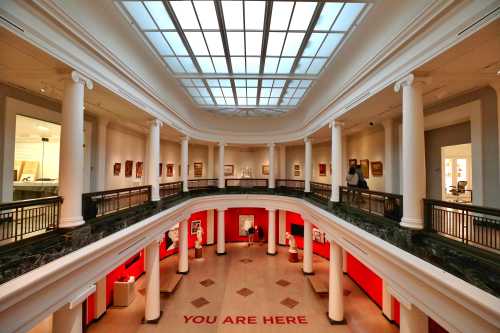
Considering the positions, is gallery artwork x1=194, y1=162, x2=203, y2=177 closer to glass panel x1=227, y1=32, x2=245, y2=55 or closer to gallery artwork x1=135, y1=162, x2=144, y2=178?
gallery artwork x1=135, y1=162, x2=144, y2=178

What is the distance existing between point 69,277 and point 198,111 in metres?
12.7

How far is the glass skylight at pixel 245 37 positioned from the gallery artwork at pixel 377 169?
5.34 metres

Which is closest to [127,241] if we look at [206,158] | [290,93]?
[290,93]

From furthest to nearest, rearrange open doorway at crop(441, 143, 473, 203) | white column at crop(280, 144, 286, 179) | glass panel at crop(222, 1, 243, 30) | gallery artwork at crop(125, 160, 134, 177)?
white column at crop(280, 144, 286, 179)
gallery artwork at crop(125, 160, 134, 177)
open doorway at crop(441, 143, 473, 203)
glass panel at crop(222, 1, 243, 30)

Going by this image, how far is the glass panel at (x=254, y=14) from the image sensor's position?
18.9 feet

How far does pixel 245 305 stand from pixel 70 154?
28.6ft

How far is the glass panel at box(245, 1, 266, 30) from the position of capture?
18.9ft

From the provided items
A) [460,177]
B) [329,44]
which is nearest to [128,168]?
[329,44]

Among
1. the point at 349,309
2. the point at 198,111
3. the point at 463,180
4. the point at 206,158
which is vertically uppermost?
the point at 198,111

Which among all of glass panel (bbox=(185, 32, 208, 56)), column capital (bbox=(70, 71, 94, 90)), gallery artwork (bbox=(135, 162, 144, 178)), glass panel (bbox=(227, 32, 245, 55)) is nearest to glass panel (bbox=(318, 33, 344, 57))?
glass panel (bbox=(227, 32, 245, 55))

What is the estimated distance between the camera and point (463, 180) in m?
10.2

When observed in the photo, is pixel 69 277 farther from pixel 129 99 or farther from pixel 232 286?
pixel 232 286

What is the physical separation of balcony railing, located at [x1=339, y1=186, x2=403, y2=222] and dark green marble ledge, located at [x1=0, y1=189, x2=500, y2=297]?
27cm

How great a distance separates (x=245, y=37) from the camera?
23.3 ft
